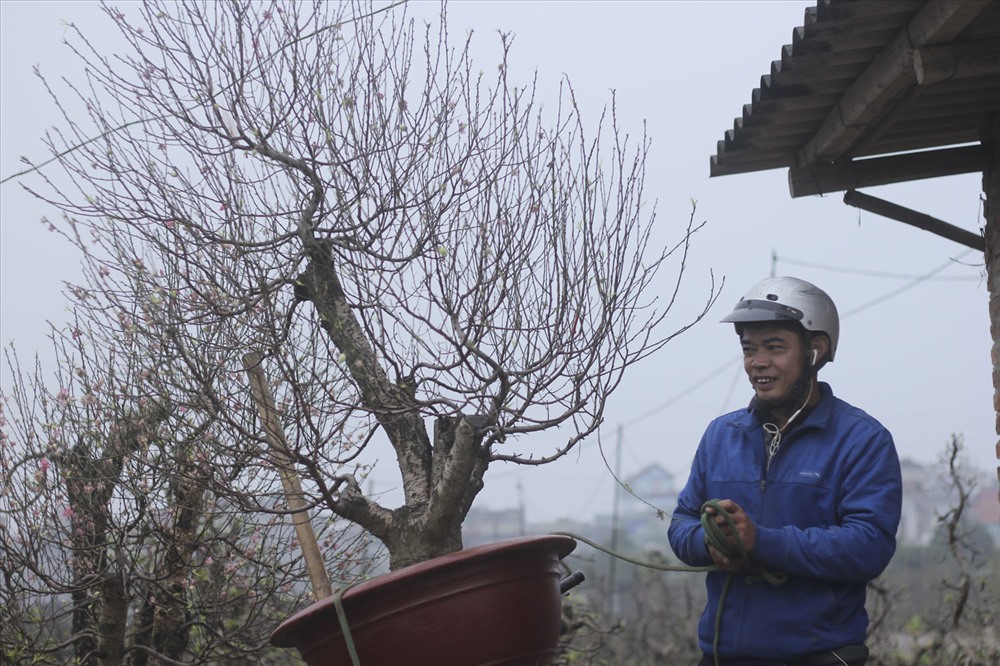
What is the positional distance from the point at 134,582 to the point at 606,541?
10.8 m

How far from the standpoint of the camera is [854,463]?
10.2 feet

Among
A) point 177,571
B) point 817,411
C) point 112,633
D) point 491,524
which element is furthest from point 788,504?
point 491,524

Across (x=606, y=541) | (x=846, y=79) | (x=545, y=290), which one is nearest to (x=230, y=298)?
(x=545, y=290)

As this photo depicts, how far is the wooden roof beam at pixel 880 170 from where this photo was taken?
5.32 m

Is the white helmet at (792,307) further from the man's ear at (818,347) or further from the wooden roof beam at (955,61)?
the wooden roof beam at (955,61)

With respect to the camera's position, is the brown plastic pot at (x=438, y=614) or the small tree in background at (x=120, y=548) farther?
the small tree in background at (x=120, y=548)

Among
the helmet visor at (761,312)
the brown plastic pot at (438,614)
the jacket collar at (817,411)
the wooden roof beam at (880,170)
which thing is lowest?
the brown plastic pot at (438,614)

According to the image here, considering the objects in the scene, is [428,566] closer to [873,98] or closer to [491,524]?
[873,98]

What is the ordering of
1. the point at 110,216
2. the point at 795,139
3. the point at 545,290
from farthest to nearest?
the point at 795,139 < the point at 110,216 < the point at 545,290

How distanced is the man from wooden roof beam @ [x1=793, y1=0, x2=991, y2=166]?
106 cm

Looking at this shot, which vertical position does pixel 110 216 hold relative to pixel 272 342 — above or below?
above

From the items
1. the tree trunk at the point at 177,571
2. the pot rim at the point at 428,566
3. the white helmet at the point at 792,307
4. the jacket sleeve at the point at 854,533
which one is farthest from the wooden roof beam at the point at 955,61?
the tree trunk at the point at 177,571

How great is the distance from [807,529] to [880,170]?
2831 millimetres

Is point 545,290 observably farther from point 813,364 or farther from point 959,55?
point 959,55
